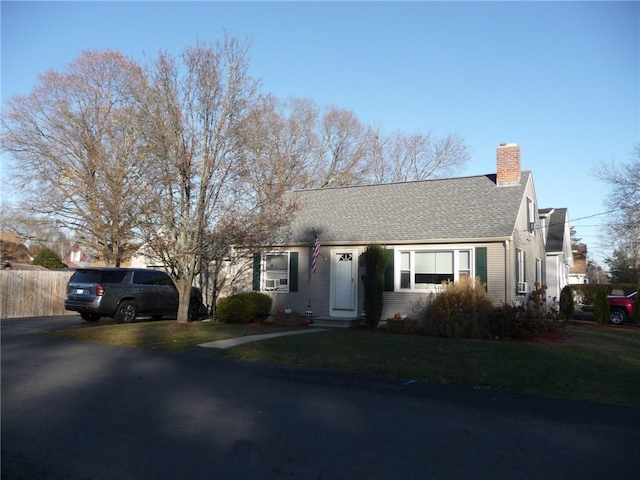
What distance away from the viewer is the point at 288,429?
6.14 metres

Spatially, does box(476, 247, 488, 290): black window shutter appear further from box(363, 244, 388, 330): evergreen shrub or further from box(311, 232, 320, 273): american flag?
box(311, 232, 320, 273): american flag

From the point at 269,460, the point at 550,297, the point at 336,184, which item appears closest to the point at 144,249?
the point at 269,460

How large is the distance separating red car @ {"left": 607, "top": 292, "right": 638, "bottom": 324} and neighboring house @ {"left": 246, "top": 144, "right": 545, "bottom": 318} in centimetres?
411

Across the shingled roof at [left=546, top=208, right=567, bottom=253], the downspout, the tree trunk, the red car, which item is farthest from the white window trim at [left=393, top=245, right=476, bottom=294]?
the shingled roof at [left=546, top=208, right=567, bottom=253]

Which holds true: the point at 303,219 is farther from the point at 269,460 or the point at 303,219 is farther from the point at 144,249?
the point at 269,460

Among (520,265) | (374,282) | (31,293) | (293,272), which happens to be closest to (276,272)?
(293,272)

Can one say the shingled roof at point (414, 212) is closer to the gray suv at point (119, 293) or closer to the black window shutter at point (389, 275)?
the black window shutter at point (389, 275)

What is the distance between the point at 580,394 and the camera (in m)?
8.23

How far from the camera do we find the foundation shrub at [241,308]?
17.9 metres

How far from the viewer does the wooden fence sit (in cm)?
2150

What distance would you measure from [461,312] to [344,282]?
5.03 metres

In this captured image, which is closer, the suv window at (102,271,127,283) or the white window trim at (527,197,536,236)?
the suv window at (102,271,127,283)

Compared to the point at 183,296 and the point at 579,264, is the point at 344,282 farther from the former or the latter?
the point at 579,264

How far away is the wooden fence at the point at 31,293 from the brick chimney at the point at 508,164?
18195 millimetres
